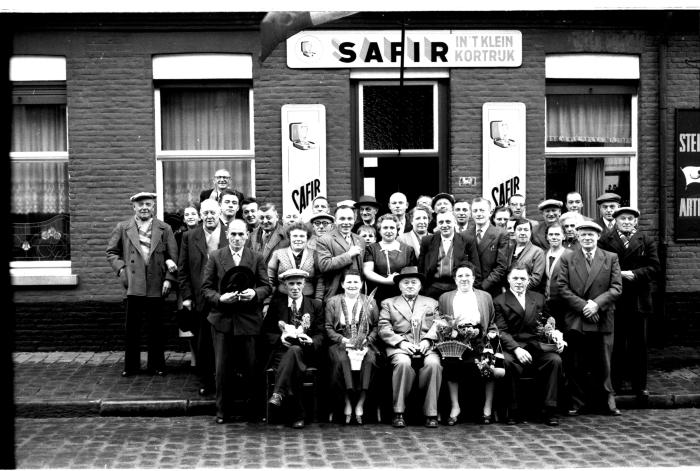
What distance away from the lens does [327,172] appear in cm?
1145

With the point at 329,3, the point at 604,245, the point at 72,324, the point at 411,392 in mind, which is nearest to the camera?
the point at 329,3

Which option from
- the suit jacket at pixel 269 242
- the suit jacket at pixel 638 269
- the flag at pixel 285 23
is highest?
the flag at pixel 285 23

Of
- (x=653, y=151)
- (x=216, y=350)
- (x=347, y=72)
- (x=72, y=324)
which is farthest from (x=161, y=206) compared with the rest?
(x=653, y=151)

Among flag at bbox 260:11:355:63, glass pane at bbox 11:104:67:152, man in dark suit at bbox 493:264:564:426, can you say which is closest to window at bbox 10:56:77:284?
glass pane at bbox 11:104:67:152

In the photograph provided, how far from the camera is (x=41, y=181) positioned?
11.6 meters

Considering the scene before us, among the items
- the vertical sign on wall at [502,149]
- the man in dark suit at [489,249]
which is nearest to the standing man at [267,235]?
the man in dark suit at [489,249]

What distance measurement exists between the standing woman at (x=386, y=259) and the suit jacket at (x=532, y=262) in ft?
3.66

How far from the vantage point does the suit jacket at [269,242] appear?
9.19 metres

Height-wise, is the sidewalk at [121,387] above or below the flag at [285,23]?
below

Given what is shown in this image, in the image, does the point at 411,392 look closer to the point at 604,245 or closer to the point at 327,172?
the point at 604,245

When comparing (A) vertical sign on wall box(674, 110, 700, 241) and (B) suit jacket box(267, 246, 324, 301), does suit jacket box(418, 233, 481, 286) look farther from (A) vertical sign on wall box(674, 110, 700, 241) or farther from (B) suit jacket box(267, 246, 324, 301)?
(A) vertical sign on wall box(674, 110, 700, 241)

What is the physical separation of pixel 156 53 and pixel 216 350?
4976 mm

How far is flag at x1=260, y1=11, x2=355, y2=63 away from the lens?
8.23m

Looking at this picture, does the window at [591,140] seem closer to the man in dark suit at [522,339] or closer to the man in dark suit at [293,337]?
the man in dark suit at [522,339]
